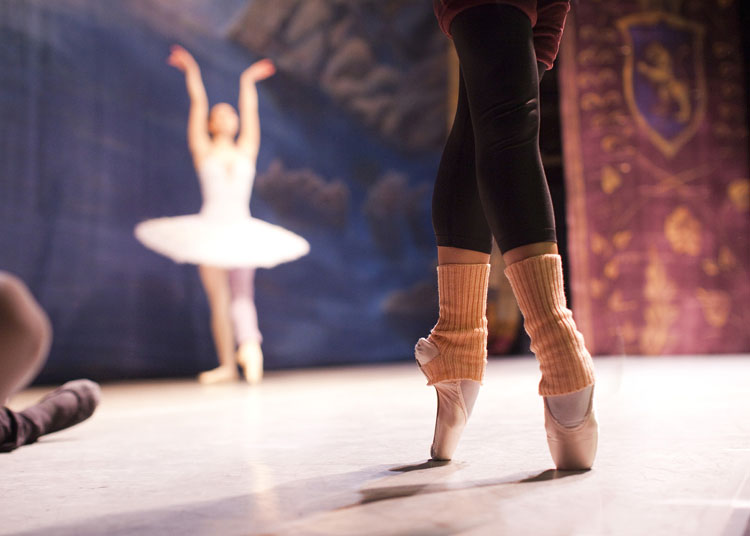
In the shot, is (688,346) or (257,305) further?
(257,305)

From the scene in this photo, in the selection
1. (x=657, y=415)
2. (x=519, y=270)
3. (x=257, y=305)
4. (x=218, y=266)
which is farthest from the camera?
(x=257, y=305)

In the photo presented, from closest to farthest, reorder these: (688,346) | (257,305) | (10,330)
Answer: (10,330), (688,346), (257,305)

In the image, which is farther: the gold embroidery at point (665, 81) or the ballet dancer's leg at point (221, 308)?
the gold embroidery at point (665, 81)

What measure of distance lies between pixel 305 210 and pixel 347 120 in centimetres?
76

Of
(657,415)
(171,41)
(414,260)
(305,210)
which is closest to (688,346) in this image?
(414,260)

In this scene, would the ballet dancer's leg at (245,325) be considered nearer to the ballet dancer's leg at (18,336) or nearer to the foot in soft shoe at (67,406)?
the foot in soft shoe at (67,406)

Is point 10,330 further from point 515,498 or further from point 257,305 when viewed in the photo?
point 257,305

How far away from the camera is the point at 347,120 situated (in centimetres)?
464

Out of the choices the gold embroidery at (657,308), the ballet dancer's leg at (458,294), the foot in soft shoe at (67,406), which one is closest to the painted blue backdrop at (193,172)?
the gold embroidery at (657,308)

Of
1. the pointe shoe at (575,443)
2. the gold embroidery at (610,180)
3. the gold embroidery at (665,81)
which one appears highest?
the gold embroidery at (665,81)

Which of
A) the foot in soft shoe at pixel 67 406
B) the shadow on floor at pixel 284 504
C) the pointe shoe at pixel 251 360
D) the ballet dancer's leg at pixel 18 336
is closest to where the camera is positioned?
the ballet dancer's leg at pixel 18 336

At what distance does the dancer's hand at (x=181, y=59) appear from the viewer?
11.3ft

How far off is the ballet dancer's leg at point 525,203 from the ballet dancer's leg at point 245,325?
231 cm

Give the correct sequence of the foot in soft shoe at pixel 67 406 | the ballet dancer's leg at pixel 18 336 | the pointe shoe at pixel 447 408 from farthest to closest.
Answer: the foot in soft shoe at pixel 67 406 → the pointe shoe at pixel 447 408 → the ballet dancer's leg at pixel 18 336
